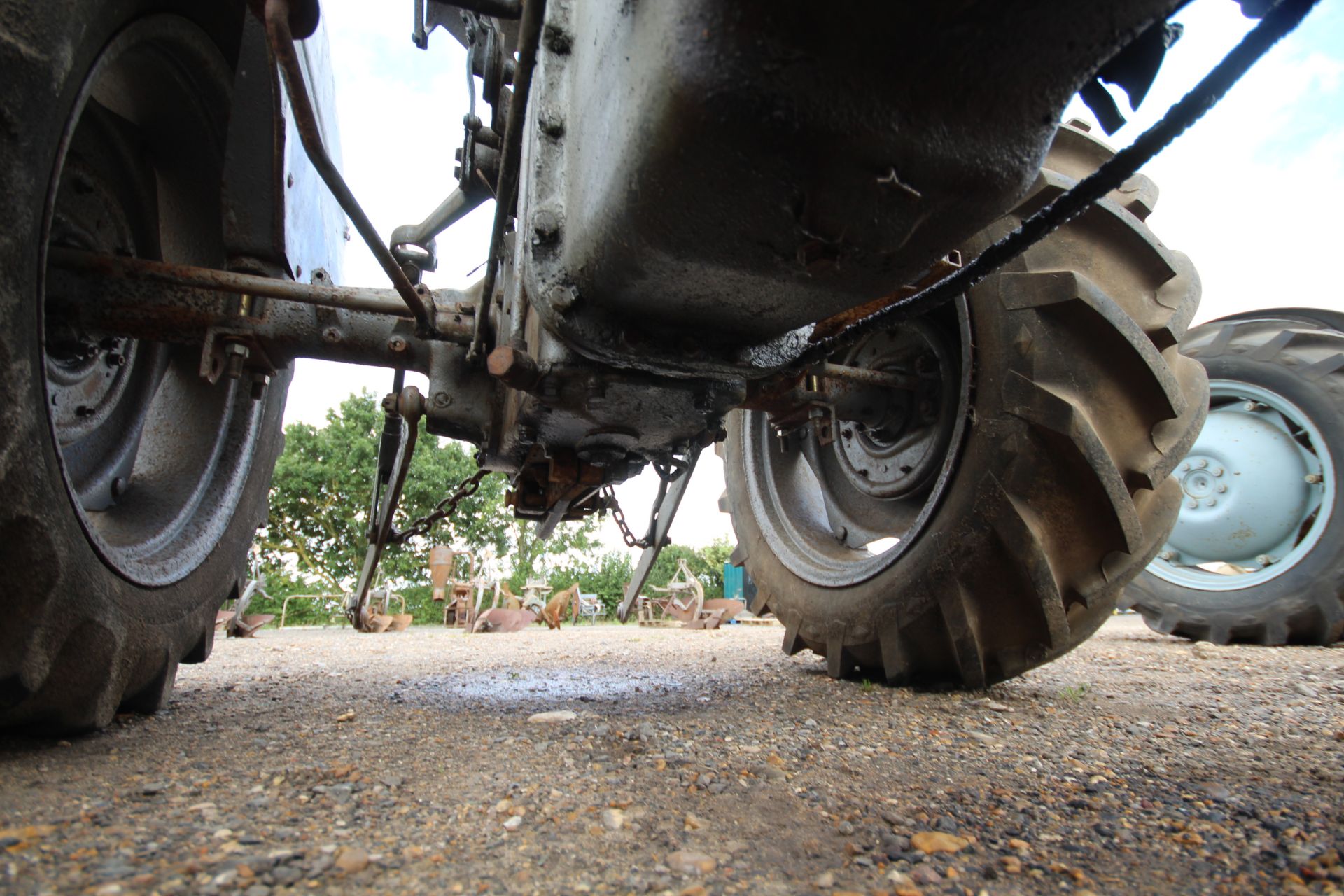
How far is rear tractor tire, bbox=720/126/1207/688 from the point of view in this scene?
1613mm

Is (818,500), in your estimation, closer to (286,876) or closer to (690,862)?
(690,862)

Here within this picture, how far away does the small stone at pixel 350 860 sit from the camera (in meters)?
0.82

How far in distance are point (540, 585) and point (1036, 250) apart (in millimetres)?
11911

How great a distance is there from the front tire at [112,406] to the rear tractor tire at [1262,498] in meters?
3.92

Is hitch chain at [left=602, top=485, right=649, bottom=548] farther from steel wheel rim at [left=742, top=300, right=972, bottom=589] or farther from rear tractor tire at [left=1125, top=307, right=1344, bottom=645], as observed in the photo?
rear tractor tire at [left=1125, top=307, right=1344, bottom=645]

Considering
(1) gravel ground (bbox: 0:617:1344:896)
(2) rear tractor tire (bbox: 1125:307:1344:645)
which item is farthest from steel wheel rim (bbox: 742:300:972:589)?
(2) rear tractor tire (bbox: 1125:307:1344:645)

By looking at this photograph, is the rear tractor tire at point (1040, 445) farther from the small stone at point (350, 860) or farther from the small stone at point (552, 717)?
the small stone at point (350, 860)

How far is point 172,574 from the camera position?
5.62ft

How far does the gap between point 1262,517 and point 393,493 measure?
3.74 metres

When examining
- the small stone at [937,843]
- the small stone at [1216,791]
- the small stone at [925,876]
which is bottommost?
the small stone at [925,876]

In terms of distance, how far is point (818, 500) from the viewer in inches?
112

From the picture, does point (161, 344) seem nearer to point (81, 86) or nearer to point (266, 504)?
point (266, 504)

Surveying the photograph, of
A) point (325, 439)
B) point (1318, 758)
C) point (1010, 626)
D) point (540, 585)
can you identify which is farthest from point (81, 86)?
point (325, 439)

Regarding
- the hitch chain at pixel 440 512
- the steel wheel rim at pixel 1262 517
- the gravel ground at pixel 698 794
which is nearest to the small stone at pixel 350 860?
the gravel ground at pixel 698 794
